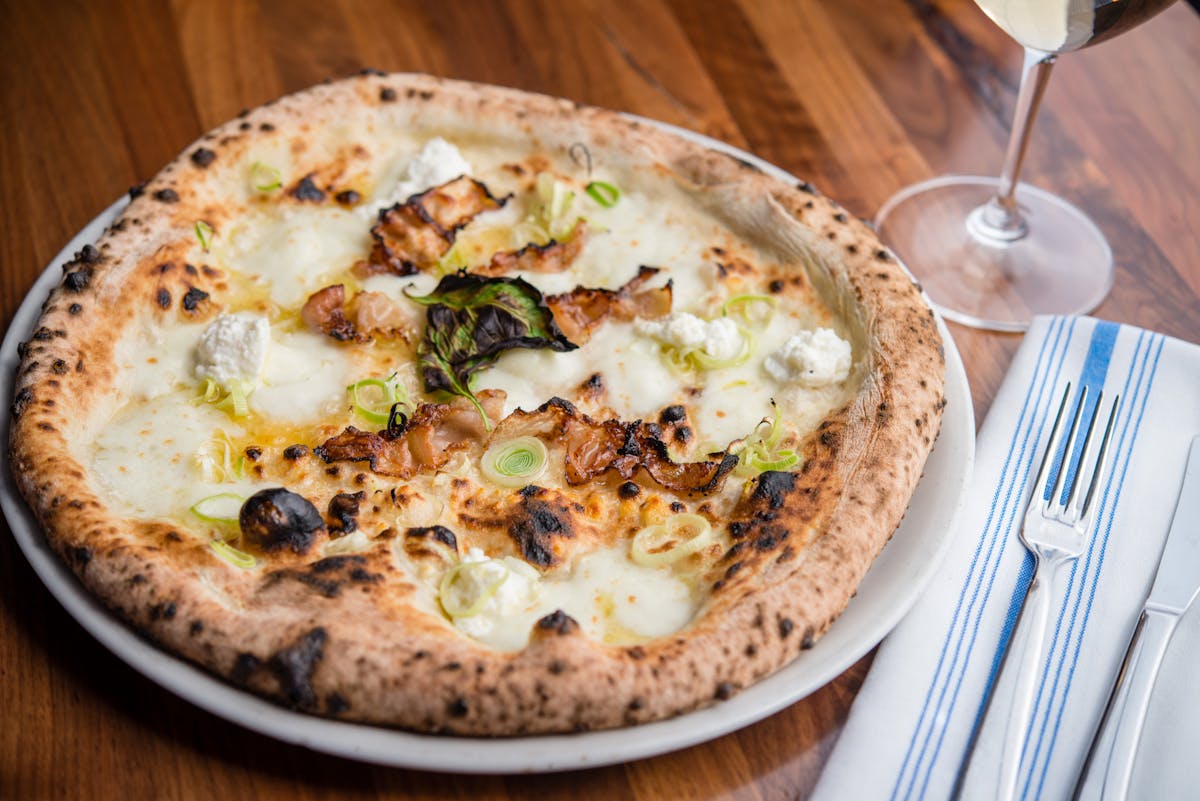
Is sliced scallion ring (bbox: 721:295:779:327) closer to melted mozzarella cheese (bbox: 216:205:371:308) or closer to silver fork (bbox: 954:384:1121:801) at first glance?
silver fork (bbox: 954:384:1121:801)

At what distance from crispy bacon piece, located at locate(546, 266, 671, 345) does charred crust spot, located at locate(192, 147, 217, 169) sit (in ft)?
4.48

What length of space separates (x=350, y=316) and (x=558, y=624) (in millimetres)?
1506

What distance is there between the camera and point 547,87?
227 inches

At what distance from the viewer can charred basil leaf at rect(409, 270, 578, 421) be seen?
3.92 m

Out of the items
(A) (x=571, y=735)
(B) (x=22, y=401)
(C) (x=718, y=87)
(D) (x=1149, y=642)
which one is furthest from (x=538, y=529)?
(C) (x=718, y=87)

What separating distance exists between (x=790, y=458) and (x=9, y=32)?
4.43 meters

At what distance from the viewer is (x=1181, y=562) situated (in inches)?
139

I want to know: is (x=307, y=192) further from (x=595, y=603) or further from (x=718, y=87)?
(x=718, y=87)

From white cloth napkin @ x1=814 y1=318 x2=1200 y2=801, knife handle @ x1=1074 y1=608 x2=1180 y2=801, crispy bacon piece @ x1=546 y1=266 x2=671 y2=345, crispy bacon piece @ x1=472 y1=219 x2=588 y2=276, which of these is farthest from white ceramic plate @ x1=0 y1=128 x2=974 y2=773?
crispy bacon piece @ x1=472 y1=219 x2=588 y2=276

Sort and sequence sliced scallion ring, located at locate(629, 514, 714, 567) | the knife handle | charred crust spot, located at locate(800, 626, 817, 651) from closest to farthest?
the knife handle → charred crust spot, located at locate(800, 626, 817, 651) → sliced scallion ring, located at locate(629, 514, 714, 567)

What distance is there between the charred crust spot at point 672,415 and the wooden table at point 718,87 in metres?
1.16

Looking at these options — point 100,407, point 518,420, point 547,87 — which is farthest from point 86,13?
point 518,420

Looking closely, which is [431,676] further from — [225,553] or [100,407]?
[100,407]

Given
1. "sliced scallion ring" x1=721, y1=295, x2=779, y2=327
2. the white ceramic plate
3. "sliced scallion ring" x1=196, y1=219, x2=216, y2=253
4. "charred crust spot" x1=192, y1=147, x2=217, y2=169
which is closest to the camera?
the white ceramic plate
